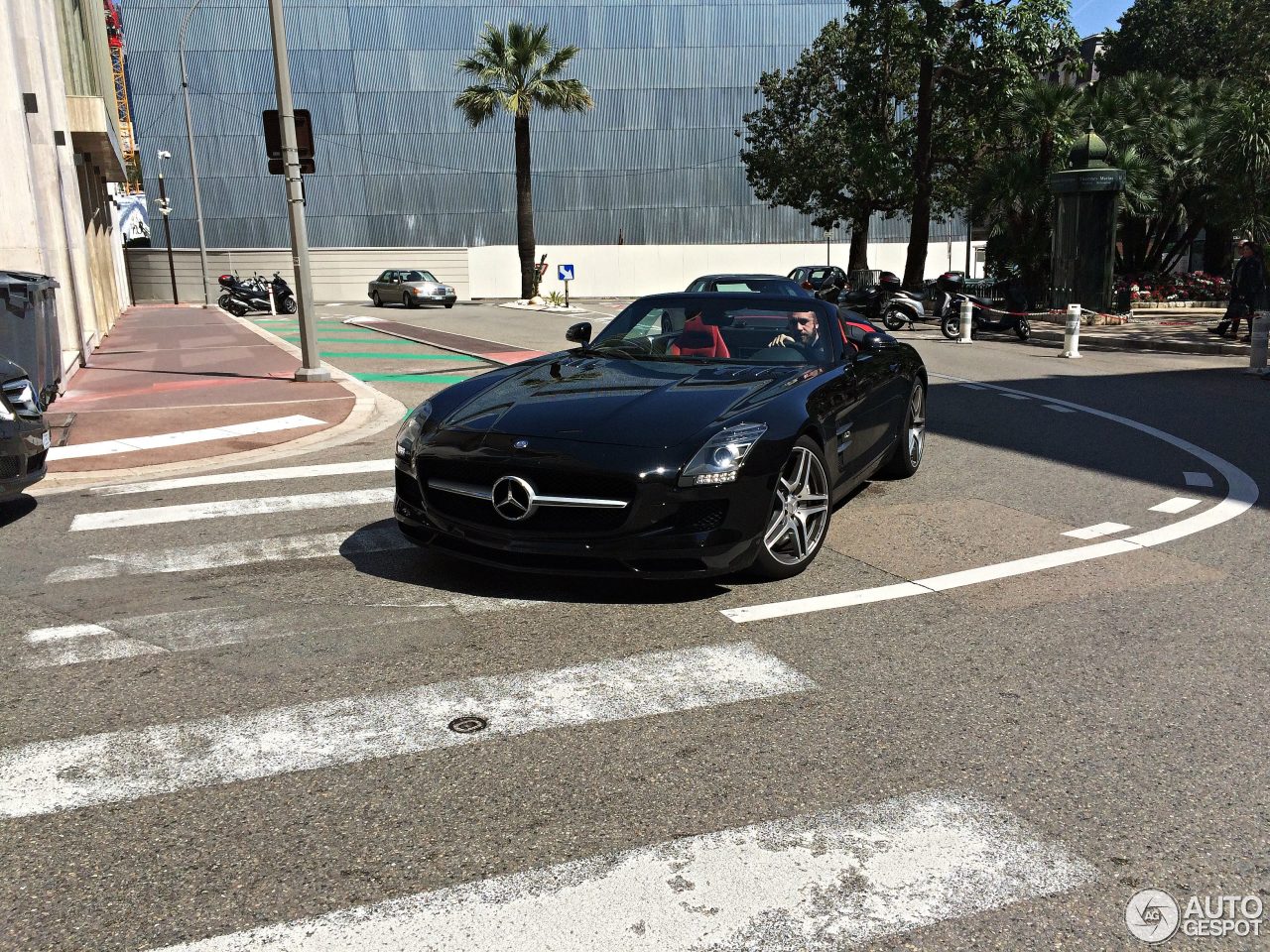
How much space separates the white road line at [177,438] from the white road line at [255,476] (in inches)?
54.9

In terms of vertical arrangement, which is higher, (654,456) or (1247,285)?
(654,456)

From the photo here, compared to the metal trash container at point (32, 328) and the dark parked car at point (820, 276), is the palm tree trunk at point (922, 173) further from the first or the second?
the metal trash container at point (32, 328)

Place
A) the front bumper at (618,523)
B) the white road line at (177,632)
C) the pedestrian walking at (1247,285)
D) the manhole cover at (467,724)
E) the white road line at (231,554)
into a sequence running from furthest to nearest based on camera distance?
the pedestrian walking at (1247,285) < the white road line at (231,554) < the front bumper at (618,523) < the white road line at (177,632) < the manhole cover at (467,724)

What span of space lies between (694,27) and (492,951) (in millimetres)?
64130

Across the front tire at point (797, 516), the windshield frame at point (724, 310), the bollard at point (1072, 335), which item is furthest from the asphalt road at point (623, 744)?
Answer: the bollard at point (1072, 335)

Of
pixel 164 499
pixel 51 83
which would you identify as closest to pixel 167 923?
pixel 164 499

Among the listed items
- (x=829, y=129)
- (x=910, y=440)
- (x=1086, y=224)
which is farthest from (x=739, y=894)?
(x=829, y=129)

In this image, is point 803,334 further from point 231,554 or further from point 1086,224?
point 1086,224

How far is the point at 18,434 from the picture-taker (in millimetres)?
6703

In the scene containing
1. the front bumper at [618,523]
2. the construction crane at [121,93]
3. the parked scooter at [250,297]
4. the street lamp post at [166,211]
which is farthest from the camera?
the construction crane at [121,93]

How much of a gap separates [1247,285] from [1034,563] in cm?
1622

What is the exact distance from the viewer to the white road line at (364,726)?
11.7 feet

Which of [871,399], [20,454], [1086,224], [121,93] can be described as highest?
[121,93]

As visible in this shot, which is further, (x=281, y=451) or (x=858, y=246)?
(x=858, y=246)
